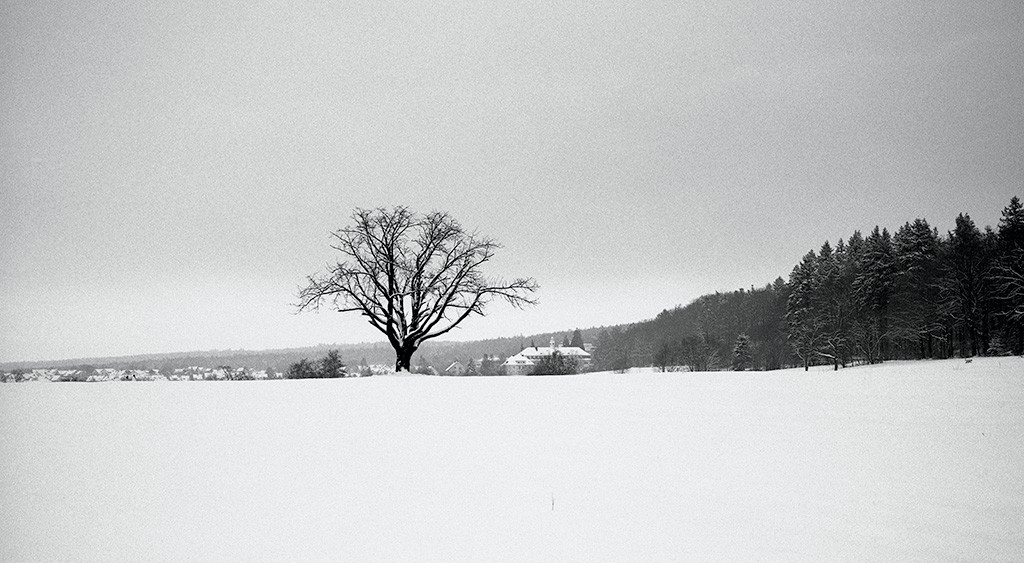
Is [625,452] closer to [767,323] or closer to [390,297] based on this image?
[390,297]

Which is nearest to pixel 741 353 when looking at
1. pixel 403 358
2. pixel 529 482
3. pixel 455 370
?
pixel 403 358

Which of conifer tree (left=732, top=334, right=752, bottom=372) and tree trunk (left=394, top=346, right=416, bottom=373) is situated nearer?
tree trunk (left=394, top=346, right=416, bottom=373)

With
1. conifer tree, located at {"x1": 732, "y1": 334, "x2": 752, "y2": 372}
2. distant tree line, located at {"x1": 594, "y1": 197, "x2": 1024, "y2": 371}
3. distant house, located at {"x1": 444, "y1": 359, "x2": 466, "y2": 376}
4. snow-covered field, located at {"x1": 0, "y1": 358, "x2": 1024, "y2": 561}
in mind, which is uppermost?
distant tree line, located at {"x1": 594, "y1": 197, "x2": 1024, "y2": 371}

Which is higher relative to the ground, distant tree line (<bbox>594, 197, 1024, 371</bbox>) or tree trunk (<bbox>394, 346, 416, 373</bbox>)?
distant tree line (<bbox>594, 197, 1024, 371</bbox>)

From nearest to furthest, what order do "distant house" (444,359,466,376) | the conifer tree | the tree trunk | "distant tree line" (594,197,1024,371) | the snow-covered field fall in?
the snow-covered field
the tree trunk
"distant tree line" (594,197,1024,371)
the conifer tree
"distant house" (444,359,466,376)

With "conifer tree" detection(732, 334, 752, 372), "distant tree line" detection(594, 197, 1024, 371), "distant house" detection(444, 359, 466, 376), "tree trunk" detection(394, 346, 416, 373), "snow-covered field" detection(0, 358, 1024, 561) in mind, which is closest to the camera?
"snow-covered field" detection(0, 358, 1024, 561)

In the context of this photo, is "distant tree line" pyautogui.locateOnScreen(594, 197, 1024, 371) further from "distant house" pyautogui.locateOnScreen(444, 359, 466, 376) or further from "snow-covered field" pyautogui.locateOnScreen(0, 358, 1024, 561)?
"distant house" pyautogui.locateOnScreen(444, 359, 466, 376)

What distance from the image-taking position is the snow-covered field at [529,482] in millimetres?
2967

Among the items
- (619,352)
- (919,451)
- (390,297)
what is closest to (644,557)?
(919,451)

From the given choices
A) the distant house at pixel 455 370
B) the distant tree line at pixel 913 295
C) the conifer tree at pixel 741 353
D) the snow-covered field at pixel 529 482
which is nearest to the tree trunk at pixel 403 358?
the snow-covered field at pixel 529 482

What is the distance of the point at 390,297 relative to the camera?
795 inches

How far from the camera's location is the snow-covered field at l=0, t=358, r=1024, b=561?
9.73 ft

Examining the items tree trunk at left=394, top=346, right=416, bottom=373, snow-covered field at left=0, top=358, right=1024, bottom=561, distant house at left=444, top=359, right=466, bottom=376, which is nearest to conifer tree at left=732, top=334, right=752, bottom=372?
distant house at left=444, top=359, right=466, bottom=376

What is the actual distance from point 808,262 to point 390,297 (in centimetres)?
5184
